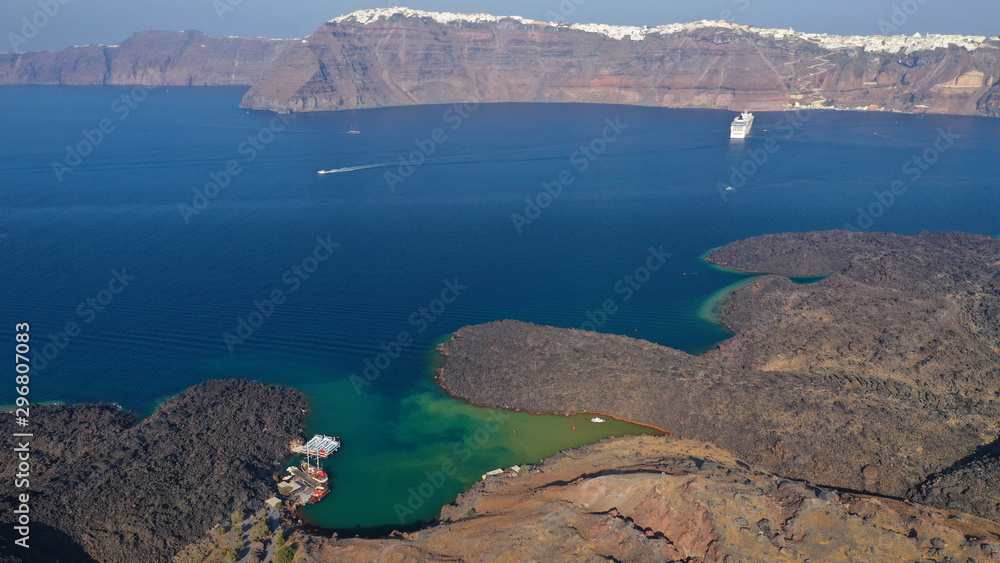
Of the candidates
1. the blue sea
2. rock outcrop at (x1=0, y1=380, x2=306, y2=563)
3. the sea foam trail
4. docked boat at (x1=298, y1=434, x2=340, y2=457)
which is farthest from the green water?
the sea foam trail

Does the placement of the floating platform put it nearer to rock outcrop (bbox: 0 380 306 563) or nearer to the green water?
the green water

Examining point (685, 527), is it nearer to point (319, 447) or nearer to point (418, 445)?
point (418, 445)

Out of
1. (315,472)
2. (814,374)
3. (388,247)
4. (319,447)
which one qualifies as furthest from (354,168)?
(814,374)

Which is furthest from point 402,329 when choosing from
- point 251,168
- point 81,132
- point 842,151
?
point 81,132

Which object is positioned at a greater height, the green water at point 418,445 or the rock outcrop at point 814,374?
the rock outcrop at point 814,374

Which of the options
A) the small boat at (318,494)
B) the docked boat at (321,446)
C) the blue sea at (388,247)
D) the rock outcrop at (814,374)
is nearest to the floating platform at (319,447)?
the docked boat at (321,446)

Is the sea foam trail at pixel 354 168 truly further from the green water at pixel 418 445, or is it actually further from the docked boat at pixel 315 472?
the docked boat at pixel 315 472
